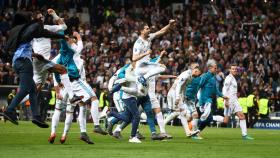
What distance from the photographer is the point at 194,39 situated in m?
45.9

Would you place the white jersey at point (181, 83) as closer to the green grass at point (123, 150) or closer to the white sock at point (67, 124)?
the green grass at point (123, 150)

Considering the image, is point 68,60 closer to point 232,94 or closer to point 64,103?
point 64,103

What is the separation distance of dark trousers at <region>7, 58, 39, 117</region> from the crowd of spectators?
21.0m

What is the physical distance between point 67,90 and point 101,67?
80.0ft

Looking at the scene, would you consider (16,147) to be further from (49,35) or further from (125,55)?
(125,55)

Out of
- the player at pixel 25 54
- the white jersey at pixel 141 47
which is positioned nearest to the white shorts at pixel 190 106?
the white jersey at pixel 141 47

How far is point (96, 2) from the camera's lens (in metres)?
53.9

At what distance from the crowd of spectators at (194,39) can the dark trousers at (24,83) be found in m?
21.0

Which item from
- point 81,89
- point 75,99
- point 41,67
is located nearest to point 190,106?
point 81,89

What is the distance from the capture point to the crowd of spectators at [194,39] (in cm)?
4209

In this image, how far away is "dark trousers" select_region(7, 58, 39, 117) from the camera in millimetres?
18703

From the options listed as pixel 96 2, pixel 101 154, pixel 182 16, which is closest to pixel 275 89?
pixel 182 16

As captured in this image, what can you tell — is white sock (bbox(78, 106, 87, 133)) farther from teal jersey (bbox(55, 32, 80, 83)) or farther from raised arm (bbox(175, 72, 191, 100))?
raised arm (bbox(175, 72, 191, 100))

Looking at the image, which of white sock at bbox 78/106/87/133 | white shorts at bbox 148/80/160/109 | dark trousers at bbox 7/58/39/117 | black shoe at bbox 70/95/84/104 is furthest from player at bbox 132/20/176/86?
dark trousers at bbox 7/58/39/117
